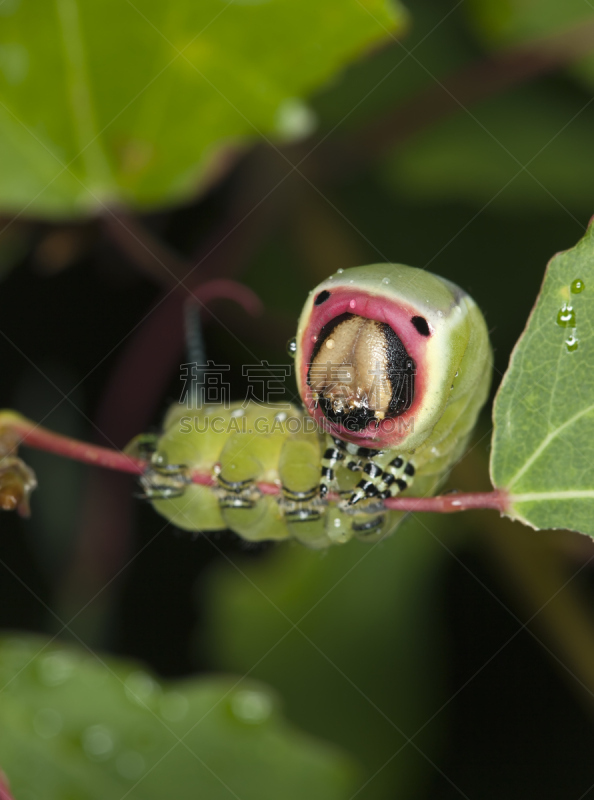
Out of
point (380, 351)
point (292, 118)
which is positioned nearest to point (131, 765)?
point (380, 351)

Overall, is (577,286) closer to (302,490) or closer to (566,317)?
(566,317)

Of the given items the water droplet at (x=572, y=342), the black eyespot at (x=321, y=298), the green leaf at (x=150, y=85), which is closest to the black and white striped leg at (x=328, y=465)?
the black eyespot at (x=321, y=298)

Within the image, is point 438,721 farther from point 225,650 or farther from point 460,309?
point 460,309

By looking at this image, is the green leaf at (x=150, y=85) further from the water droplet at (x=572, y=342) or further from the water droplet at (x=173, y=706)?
the water droplet at (x=173, y=706)

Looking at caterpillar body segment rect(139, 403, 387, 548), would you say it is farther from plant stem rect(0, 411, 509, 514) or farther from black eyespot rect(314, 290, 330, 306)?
black eyespot rect(314, 290, 330, 306)

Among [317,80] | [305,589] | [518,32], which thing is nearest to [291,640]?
[305,589]
